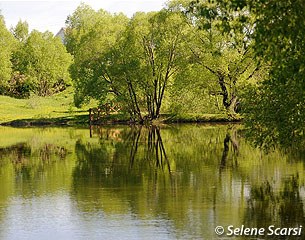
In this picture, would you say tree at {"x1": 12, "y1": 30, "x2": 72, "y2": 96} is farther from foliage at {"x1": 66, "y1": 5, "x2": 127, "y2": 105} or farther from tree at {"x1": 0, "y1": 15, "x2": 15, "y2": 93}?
foliage at {"x1": 66, "y1": 5, "x2": 127, "y2": 105}

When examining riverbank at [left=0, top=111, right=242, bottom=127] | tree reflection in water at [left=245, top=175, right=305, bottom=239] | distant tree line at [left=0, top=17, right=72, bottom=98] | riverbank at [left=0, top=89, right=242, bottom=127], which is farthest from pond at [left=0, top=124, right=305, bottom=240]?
distant tree line at [left=0, top=17, right=72, bottom=98]

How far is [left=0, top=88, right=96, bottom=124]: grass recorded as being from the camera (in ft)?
223

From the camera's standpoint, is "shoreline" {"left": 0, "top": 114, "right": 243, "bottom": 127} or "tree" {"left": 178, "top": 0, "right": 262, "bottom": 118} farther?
"shoreline" {"left": 0, "top": 114, "right": 243, "bottom": 127}

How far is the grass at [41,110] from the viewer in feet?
223

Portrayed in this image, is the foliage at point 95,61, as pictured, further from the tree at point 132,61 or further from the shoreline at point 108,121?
the shoreline at point 108,121

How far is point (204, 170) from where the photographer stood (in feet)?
94.0

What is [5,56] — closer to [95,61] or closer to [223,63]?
[95,61]

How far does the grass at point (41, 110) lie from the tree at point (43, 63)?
5057mm

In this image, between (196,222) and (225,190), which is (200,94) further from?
(196,222)

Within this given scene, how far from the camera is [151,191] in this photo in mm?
23453

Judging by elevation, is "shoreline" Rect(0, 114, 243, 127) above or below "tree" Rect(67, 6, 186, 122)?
below

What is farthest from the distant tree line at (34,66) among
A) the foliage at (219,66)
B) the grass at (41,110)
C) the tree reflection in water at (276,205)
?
the tree reflection in water at (276,205)

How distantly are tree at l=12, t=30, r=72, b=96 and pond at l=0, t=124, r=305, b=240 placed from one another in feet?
156

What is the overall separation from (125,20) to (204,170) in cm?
4110
